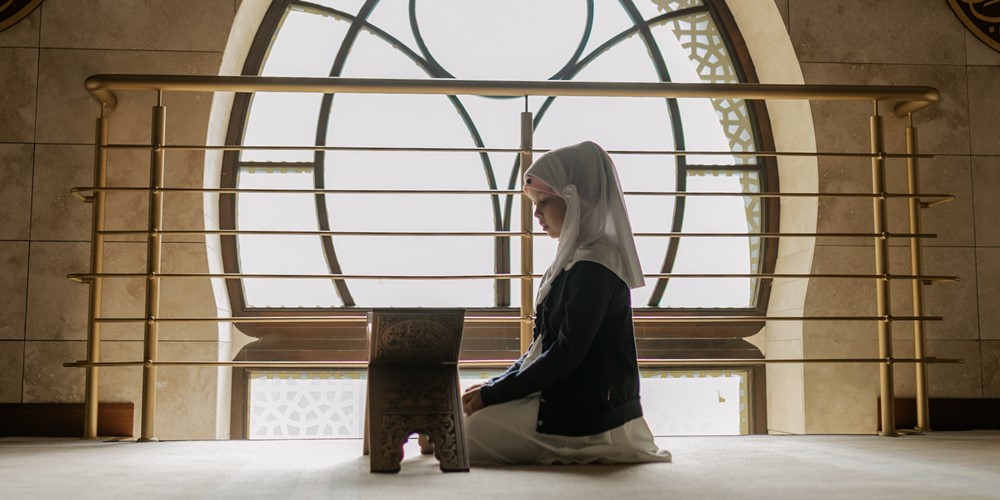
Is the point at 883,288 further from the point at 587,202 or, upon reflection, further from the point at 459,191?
the point at 459,191

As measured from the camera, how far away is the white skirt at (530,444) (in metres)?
2.46

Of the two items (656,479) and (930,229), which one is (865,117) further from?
(656,479)

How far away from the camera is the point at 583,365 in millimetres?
2482

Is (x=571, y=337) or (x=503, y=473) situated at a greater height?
(x=571, y=337)

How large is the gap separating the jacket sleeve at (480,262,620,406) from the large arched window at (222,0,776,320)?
2137 millimetres

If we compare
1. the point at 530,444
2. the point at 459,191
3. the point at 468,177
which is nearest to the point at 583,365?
the point at 530,444

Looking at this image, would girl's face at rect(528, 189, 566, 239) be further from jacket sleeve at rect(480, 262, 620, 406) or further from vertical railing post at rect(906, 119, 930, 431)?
vertical railing post at rect(906, 119, 930, 431)

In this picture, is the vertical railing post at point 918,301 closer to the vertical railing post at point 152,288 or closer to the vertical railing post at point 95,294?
the vertical railing post at point 152,288

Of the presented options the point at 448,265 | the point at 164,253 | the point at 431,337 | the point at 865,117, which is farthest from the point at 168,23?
the point at 865,117

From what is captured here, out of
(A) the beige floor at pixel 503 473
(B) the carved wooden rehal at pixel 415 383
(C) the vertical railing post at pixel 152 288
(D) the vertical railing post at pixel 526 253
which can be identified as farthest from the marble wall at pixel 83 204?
(B) the carved wooden rehal at pixel 415 383

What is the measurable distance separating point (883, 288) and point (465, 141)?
2.18 metres

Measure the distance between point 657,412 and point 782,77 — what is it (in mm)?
1826

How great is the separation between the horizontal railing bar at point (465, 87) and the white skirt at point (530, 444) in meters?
1.30

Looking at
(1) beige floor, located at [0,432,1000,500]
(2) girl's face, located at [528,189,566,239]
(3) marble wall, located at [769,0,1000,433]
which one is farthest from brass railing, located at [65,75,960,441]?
(3) marble wall, located at [769,0,1000,433]
